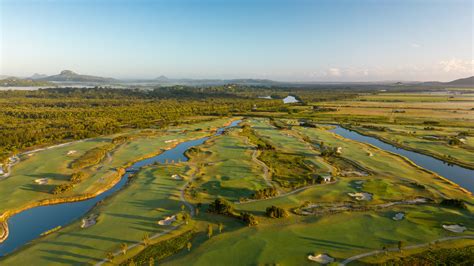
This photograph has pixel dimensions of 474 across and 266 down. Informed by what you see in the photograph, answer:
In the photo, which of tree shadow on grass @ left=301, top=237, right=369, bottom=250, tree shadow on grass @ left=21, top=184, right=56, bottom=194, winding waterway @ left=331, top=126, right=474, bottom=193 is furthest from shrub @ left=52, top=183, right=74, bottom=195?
winding waterway @ left=331, top=126, right=474, bottom=193

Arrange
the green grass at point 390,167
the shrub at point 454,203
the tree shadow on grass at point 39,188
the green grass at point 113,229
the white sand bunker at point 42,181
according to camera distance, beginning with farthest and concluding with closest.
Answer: the white sand bunker at point 42,181
the green grass at point 390,167
the tree shadow on grass at point 39,188
the shrub at point 454,203
the green grass at point 113,229

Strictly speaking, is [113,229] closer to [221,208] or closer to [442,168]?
[221,208]

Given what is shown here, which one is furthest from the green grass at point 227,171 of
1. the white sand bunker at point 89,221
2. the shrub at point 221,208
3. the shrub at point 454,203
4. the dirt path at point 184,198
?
the shrub at point 454,203

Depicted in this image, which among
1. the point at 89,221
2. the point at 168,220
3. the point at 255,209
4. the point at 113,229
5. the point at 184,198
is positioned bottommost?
the point at 89,221

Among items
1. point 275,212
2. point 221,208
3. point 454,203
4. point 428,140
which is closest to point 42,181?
point 221,208

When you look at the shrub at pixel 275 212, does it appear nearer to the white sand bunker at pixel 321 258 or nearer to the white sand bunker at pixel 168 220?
the white sand bunker at pixel 321 258

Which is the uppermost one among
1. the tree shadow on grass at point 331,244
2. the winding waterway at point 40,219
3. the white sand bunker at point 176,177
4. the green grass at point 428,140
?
the green grass at point 428,140

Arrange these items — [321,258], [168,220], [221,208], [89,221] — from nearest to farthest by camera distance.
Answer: [321,258], [168,220], [89,221], [221,208]

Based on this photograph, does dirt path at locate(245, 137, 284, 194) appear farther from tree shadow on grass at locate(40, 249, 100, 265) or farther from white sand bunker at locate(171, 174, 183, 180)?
tree shadow on grass at locate(40, 249, 100, 265)

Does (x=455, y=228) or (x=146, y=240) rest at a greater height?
(x=455, y=228)
